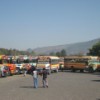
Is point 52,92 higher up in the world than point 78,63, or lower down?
lower down

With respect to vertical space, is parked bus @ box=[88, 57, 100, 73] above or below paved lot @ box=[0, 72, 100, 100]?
above

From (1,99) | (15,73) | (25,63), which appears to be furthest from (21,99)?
(25,63)

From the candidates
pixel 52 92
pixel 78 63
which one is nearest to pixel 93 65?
pixel 78 63

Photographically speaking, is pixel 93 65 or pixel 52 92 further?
pixel 93 65

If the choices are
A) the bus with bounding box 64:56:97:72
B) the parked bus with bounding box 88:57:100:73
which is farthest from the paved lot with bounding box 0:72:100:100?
the bus with bounding box 64:56:97:72

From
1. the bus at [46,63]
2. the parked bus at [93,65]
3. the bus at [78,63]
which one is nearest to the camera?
the bus at [46,63]

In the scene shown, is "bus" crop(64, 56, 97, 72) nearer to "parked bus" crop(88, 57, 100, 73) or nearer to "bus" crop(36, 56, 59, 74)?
"parked bus" crop(88, 57, 100, 73)

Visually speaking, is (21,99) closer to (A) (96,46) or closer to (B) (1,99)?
(B) (1,99)

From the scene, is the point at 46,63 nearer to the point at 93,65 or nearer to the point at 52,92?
the point at 93,65

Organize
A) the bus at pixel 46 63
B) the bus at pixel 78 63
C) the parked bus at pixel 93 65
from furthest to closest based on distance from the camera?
the bus at pixel 78 63 → the parked bus at pixel 93 65 → the bus at pixel 46 63

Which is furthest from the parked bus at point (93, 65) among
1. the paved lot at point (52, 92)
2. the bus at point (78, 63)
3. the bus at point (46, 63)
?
the paved lot at point (52, 92)

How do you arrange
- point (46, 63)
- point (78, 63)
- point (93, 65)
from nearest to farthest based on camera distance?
point (46, 63) < point (93, 65) < point (78, 63)

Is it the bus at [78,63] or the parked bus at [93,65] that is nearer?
the parked bus at [93,65]

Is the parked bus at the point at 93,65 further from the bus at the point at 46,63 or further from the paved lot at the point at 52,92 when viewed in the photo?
the paved lot at the point at 52,92
